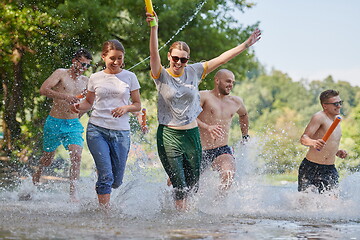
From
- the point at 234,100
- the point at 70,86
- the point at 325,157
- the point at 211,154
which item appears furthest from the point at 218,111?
the point at 70,86

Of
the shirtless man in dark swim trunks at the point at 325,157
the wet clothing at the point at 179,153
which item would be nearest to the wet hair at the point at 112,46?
the wet clothing at the point at 179,153

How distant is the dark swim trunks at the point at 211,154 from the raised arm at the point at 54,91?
158 cm

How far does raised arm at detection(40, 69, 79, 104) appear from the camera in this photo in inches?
317

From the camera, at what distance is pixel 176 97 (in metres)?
6.69

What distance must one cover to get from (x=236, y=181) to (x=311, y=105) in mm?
63515

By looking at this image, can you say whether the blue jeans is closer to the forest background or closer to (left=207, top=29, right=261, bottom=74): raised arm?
(left=207, top=29, right=261, bottom=74): raised arm

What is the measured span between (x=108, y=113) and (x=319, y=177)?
9.38 feet

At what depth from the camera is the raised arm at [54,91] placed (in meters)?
8.06

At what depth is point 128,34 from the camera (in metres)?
18.1

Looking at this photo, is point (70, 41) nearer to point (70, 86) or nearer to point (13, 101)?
point (13, 101)

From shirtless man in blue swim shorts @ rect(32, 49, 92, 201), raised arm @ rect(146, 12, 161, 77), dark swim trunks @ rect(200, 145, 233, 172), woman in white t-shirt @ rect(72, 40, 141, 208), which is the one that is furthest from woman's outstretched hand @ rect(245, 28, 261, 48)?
shirtless man in blue swim shorts @ rect(32, 49, 92, 201)

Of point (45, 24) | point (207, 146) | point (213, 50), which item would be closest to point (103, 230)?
point (207, 146)

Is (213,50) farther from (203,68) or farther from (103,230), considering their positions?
(103,230)

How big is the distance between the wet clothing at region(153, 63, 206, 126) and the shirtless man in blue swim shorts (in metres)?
2.00
